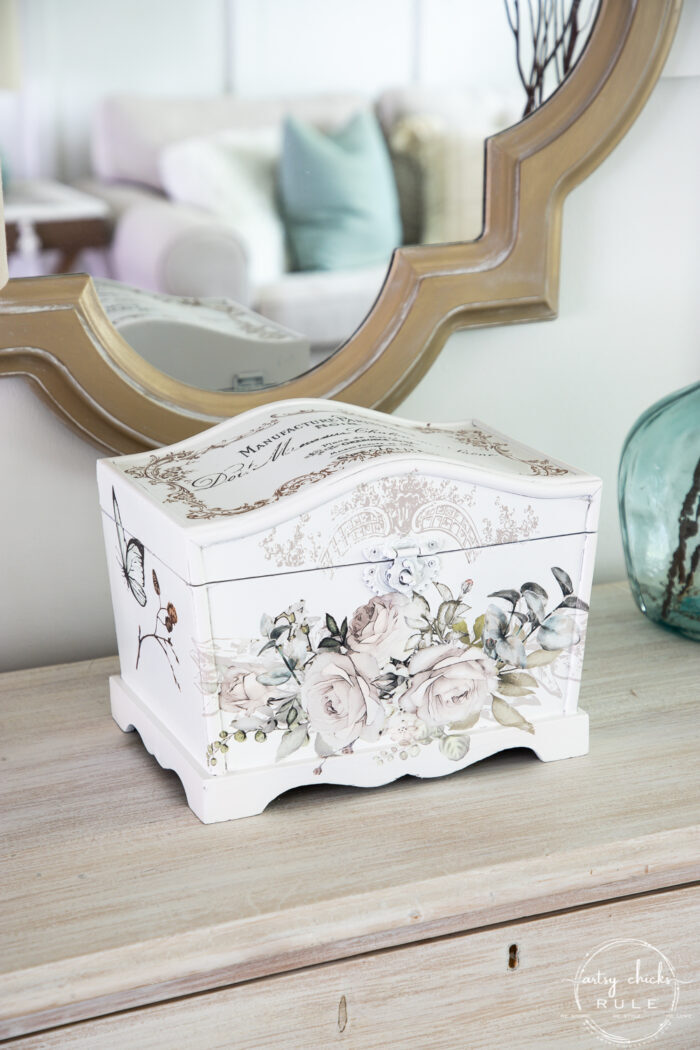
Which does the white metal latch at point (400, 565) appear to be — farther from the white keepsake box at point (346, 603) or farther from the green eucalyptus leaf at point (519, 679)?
the green eucalyptus leaf at point (519, 679)

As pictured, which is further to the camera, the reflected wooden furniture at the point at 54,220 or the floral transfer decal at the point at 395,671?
the reflected wooden furniture at the point at 54,220

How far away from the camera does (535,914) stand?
68cm

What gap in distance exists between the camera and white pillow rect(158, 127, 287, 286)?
2.76ft

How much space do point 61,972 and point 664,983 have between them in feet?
1.32

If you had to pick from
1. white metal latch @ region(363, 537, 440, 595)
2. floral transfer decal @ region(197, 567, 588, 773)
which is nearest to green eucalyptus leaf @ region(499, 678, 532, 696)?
floral transfer decal @ region(197, 567, 588, 773)

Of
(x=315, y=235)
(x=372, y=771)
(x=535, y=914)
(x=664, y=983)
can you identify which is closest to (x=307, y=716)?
(x=372, y=771)

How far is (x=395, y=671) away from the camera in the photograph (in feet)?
2.32

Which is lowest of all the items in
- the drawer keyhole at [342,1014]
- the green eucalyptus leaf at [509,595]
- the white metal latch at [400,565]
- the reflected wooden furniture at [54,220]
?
the drawer keyhole at [342,1014]

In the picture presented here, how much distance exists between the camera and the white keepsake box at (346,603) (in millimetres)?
668

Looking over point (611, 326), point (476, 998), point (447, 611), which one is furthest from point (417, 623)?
point (611, 326)

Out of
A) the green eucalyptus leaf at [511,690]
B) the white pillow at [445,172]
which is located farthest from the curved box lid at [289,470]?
the white pillow at [445,172]

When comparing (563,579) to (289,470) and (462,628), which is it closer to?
(462,628)

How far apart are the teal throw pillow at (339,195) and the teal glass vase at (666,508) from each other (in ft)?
0.91
